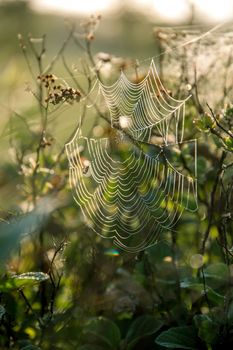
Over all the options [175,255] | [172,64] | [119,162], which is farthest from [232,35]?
[175,255]

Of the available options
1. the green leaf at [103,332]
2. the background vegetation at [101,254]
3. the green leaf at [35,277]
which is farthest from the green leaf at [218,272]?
the green leaf at [35,277]

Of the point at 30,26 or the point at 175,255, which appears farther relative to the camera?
the point at 30,26

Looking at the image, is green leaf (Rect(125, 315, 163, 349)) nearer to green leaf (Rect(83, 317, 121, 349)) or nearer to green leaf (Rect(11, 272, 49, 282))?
green leaf (Rect(83, 317, 121, 349))

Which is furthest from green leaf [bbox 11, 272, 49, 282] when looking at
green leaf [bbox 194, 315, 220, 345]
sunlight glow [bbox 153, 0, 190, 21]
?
sunlight glow [bbox 153, 0, 190, 21]

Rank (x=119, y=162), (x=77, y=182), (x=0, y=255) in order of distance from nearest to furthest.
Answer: (x=0, y=255)
(x=77, y=182)
(x=119, y=162)

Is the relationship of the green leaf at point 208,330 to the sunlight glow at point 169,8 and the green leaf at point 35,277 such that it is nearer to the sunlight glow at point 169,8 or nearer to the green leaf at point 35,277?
the green leaf at point 35,277

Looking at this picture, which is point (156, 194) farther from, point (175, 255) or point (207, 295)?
point (207, 295)

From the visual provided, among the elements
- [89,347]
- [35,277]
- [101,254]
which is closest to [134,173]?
[101,254]

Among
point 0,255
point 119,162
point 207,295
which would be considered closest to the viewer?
point 0,255
